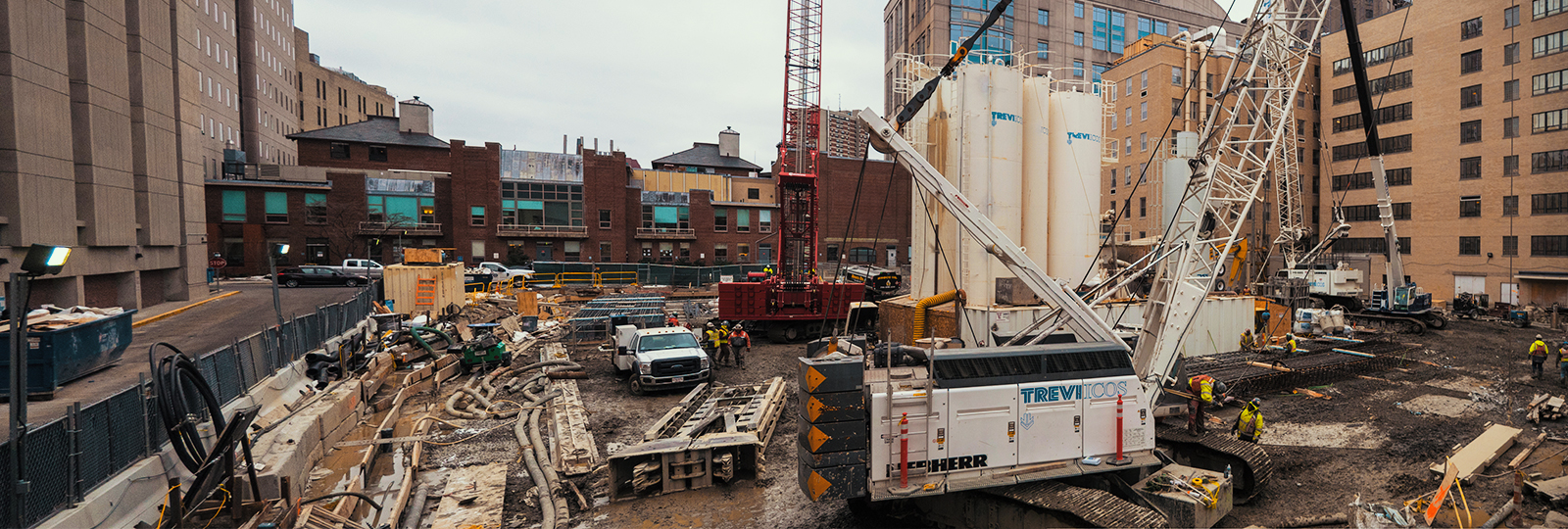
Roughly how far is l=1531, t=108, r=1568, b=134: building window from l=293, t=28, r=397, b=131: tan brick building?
391ft

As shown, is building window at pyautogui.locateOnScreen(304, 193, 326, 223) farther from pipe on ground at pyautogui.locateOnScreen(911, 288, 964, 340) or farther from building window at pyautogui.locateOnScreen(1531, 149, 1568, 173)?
building window at pyautogui.locateOnScreen(1531, 149, 1568, 173)

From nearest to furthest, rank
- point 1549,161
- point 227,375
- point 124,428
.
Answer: point 124,428 → point 227,375 → point 1549,161

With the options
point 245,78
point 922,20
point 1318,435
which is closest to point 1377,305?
point 1318,435

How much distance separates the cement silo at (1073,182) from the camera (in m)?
24.5

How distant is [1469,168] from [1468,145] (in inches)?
61.3

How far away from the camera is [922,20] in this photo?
6231cm

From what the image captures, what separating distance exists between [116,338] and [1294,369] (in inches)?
1167

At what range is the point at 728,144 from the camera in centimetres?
6925

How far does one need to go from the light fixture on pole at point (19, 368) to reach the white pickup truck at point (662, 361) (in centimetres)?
1084

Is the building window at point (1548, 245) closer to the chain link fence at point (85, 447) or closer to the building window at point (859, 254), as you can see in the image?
the building window at point (859, 254)

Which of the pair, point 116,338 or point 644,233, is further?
point 644,233

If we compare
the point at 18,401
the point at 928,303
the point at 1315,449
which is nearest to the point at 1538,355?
the point at 1315,449

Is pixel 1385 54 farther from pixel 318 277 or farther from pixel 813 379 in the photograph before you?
pixel 318 277

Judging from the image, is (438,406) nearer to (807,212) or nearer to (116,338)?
(116,338)
